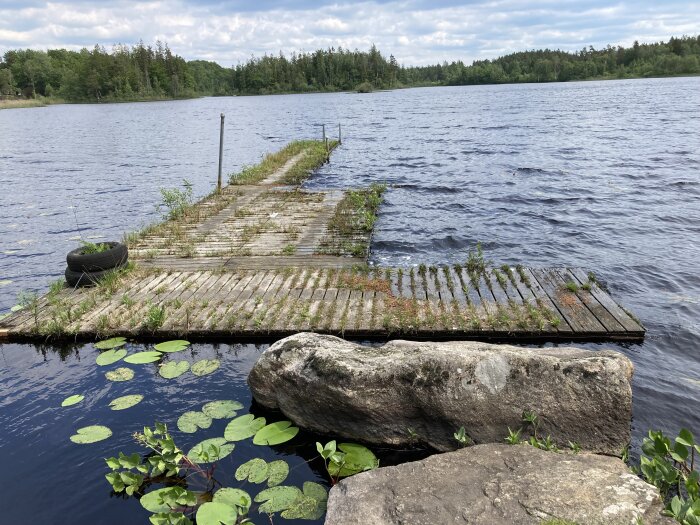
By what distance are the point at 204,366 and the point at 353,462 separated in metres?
3.26

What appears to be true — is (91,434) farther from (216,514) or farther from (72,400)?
(216,514)

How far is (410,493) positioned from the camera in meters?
4.45

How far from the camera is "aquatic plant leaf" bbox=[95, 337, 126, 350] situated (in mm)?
8586

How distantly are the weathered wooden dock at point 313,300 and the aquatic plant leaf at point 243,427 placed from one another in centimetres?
208

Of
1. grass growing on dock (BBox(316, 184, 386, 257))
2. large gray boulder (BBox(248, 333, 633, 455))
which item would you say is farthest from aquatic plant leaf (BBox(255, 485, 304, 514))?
grass growing on dock (BBox(316, 184, 386, 257))

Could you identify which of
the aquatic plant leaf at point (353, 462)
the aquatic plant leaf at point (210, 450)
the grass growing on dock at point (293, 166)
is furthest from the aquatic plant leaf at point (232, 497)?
the grass growing on dock at point (293, 166)

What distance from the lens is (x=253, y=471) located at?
19.2ft

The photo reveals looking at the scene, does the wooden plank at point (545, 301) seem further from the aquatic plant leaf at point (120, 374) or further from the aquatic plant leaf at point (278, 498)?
the aquatic plant leaf at point (120, 374)

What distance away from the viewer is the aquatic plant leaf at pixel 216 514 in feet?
16.1

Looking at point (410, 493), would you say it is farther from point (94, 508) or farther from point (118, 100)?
point (118, 100)

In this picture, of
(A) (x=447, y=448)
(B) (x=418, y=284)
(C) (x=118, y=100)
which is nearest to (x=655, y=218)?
(B) (x=418, y=284)

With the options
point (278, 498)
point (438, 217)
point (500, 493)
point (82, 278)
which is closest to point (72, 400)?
point (278, 498)

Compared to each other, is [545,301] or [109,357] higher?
[545,301]

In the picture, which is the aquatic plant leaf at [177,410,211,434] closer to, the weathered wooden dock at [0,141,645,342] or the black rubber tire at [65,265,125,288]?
the weathered wooden dock at [0,141,645,342]
